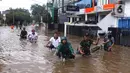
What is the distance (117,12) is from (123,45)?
6.05 meters

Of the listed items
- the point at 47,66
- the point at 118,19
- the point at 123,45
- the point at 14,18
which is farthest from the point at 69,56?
the point at 14,18

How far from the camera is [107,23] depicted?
2706cm

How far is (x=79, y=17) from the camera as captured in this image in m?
50.8

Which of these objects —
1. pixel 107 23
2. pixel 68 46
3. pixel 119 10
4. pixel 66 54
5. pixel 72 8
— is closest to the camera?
pixel 68 46

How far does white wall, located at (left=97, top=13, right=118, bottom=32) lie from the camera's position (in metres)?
26.2

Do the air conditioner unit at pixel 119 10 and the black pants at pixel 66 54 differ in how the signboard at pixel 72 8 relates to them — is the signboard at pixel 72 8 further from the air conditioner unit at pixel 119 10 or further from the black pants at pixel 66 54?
the black pants at pixel 66 54

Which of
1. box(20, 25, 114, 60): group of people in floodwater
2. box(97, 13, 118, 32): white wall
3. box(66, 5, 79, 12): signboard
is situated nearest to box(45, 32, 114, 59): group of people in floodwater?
box(20, 25, 114, 60): group of people in floodwater

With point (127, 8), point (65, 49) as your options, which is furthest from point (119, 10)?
point (65, 49)

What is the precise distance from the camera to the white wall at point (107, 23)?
26156mm

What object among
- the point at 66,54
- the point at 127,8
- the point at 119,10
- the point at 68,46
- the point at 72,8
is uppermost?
the point at 127,8

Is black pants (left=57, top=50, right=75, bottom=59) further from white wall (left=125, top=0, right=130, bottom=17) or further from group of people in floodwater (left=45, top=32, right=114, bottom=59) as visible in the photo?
white wall (left=125, top=0, right=130, bottom=17)

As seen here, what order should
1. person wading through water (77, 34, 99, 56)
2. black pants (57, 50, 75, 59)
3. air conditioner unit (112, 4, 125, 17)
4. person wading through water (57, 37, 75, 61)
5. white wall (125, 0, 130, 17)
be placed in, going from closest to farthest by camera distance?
person wading through water (57, 37, 75, 61) → black pants (57, 50, 75, 59) → person wading through water (77, 34, 99, 56) → white wall (125, 0, 130, 17) → air conditioner unit (112, 4, 125, 17)

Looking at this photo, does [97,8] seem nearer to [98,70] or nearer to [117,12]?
[117,12]

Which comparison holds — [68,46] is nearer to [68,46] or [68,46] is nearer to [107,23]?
[68,46]
